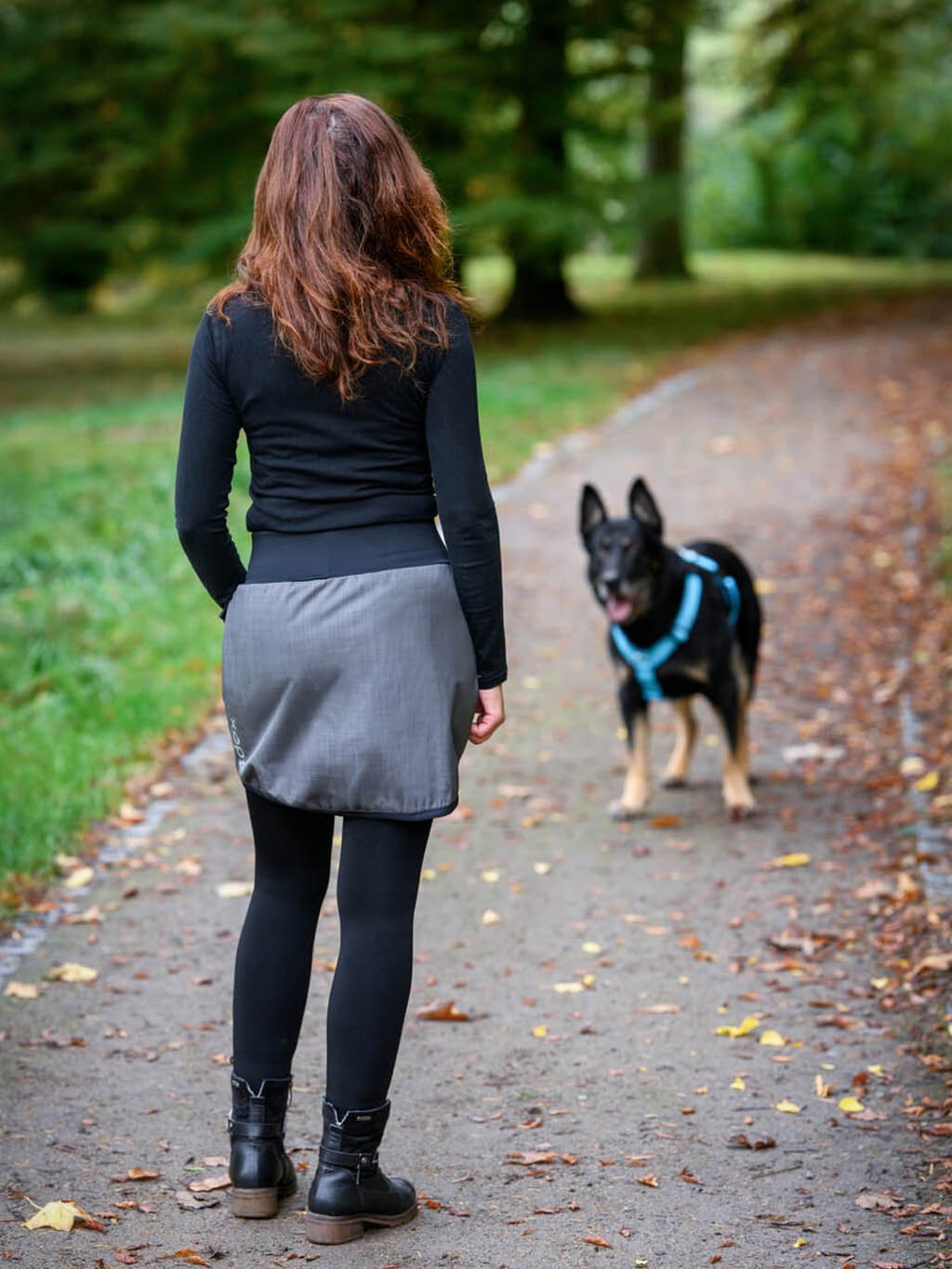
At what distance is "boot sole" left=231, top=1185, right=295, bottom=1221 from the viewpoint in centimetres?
347

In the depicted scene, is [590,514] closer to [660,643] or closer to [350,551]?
[660,643]

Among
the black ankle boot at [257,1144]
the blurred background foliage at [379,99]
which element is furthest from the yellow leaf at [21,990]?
the blurred background foliage at [379,99]

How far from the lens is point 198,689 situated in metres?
7.82

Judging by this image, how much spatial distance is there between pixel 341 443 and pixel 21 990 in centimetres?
255

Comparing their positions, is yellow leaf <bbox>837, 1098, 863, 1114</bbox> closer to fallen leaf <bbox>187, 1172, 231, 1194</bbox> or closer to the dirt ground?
the dirt ground

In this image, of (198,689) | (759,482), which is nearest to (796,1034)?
(198,689)

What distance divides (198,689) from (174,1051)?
3.51 meters

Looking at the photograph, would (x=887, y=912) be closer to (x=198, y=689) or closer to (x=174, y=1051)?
(x=174, y=1051)

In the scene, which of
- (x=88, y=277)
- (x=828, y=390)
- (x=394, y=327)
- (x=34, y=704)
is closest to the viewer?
(x=394, y=327)

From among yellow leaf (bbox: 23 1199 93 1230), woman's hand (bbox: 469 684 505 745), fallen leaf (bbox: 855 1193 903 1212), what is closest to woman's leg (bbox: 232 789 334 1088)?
woman's hand (bbox: 469 684 505 745)

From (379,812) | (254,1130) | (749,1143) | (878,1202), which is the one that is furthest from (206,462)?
(878,1202)

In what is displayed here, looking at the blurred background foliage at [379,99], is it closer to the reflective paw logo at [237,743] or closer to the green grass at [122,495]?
the green grass at [122,495]

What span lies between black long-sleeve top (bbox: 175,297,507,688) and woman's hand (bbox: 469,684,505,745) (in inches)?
6.2

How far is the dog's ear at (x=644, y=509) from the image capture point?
19.1ft
